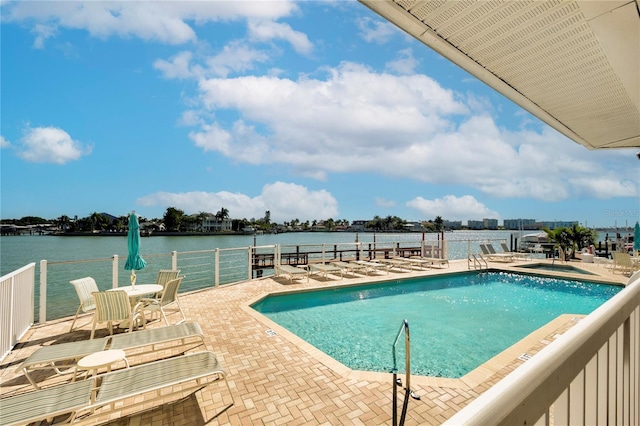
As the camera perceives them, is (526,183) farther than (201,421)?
Yes

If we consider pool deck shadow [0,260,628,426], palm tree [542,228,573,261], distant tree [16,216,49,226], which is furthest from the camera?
distant tree [16,216,49,226]

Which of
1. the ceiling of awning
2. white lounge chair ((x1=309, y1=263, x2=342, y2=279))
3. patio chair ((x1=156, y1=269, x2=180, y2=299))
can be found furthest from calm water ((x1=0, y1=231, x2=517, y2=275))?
the ceiling of awning

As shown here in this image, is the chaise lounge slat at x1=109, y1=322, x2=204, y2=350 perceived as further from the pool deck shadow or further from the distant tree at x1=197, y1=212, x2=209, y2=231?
the distant tree at x1=197, y1=212, x2=209, y2=231

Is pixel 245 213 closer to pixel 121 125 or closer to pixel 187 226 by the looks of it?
pixel 187 226

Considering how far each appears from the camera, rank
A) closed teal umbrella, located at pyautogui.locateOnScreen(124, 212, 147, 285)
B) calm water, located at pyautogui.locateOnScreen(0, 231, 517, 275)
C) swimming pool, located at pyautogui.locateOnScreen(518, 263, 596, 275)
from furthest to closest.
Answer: calm water, located at pyautogui.locateOnScreen(0, 231, 517, 275) < swimming pool, located at pyautogui.locateOnScreen(518, 263, 596, 275) < closed teal umbrella, located at pyautogui.locateOnScreen(124, 212, 147, 285)

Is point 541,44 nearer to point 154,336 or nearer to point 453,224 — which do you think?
point 154,336

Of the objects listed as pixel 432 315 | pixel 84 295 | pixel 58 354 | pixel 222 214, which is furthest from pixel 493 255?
pixel 222 214

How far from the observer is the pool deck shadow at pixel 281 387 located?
2.69 metres

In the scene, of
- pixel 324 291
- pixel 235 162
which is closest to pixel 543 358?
pixel 324 291

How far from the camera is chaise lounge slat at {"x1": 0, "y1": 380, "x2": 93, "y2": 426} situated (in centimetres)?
212

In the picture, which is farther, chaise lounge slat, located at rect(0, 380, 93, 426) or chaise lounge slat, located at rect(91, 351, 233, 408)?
chaise lounge slat, located at rect(91, 351, 233, 408)

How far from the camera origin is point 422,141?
18.7 m

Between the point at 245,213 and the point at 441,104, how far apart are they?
71332mm

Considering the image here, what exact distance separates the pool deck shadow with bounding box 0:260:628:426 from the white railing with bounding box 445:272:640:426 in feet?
6.20
